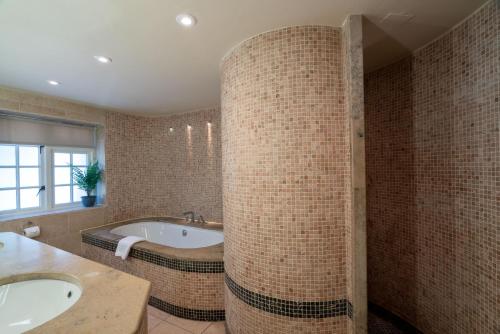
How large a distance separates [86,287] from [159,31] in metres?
1.48

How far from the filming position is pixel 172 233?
123 inches

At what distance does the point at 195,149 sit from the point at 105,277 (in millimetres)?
2449

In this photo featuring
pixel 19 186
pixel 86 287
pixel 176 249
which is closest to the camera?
pixel 86 287

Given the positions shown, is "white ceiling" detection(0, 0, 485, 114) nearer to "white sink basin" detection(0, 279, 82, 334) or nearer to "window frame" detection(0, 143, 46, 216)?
"window frame" detection(0, 143, 46, 216)

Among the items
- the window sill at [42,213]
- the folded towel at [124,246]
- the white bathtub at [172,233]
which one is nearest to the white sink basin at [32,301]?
the folded towel at [124,246]

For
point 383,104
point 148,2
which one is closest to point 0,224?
point 148,2

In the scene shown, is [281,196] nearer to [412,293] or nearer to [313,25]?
[313,25]

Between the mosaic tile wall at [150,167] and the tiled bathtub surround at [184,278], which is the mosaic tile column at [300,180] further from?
the mosaic tile wall at [150,167]

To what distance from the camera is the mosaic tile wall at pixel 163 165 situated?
3.08m

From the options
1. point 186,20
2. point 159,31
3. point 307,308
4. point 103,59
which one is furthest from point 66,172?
point 307,308

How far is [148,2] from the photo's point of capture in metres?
1.10

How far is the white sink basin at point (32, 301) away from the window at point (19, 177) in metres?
2.18

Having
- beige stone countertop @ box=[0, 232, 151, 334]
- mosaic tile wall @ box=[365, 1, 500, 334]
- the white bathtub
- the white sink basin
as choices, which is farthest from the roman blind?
mosaic tile wall @ box=[365, 1, 500, 334]

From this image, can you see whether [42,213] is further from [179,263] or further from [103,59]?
[103,59]
